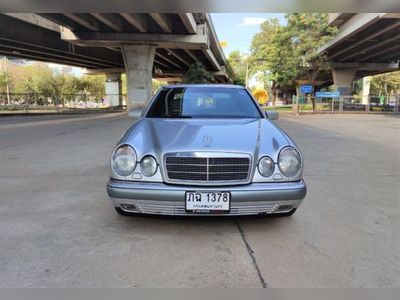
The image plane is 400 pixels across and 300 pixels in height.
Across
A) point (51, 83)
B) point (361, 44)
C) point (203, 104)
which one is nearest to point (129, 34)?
point (361, 44)

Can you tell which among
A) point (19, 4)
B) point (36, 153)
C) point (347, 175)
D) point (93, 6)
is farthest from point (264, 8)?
point (36, 153)

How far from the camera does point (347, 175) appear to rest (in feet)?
20.2

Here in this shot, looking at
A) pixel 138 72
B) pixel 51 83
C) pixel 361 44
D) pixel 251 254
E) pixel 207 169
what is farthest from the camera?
pixel 51 83

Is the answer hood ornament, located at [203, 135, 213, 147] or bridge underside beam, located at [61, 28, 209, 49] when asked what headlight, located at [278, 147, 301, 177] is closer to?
hood ornament, located at [203, 135, 213, 147]

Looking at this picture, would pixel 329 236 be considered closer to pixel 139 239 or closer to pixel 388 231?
pixel 388 231

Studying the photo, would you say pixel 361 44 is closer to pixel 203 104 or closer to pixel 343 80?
pixel 343 80

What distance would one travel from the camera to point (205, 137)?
341cm

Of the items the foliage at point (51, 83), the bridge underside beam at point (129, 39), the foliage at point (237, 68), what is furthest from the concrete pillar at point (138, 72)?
the foliage at point (237, 68)

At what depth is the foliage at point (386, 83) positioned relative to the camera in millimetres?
64062

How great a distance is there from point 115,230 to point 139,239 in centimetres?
35

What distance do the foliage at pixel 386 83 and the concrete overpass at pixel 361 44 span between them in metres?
24.1

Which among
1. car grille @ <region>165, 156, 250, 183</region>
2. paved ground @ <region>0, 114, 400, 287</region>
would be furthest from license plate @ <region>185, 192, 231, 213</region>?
paved ground @ <region>0, 114, 400, 287</region>

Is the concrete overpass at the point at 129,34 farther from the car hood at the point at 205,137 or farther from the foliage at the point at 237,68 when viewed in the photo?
the foliage at the point at 237,68

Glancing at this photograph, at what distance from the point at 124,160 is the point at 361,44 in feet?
110
